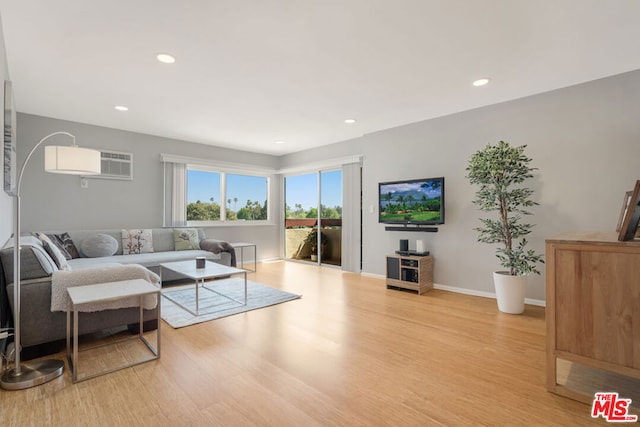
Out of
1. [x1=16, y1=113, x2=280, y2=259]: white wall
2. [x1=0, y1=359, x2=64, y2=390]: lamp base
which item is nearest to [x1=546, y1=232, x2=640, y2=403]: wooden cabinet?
[x1=0, y1=359, x2=64, y2=390]: lamp base

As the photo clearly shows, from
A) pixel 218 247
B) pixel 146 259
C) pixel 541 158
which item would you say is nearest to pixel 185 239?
pixel 218 247

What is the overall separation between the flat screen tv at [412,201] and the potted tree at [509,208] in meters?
0.67

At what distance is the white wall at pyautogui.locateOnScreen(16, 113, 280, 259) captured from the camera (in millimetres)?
4188

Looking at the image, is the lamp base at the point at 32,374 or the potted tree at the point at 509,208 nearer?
the lamp base at the point at 32,374

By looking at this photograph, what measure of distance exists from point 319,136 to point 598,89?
3.70 m

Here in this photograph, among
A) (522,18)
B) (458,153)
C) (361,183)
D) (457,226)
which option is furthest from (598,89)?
(361,183)

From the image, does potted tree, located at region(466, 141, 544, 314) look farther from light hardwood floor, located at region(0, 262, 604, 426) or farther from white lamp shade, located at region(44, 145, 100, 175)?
white lamp shade, located at region(44, 145, 100, 175)

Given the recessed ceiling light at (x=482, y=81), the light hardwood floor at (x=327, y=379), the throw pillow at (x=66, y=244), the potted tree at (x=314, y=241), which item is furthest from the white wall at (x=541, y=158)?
the throw pillow at (x=66, y=244)

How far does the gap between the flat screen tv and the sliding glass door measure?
1.31m

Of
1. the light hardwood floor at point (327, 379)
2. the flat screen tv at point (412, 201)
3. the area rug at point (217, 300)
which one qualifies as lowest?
the light hardwood floor at point (327, 379)

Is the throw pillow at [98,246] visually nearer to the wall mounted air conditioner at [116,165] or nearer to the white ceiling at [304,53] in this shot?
the wall mounted air conditioner at [116,165]

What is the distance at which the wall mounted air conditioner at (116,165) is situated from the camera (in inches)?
186

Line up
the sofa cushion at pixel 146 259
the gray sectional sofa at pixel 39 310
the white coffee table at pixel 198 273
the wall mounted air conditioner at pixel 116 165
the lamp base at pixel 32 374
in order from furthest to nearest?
the wall mounted air conditioner at pixel 116 165, the sofa cushion at pixel 146 259, the white coffee table at pixel 198 273, the gray sectional sofa at pixel 39 310, the lamp base at pixel 32 374

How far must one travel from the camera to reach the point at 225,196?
6250mm
